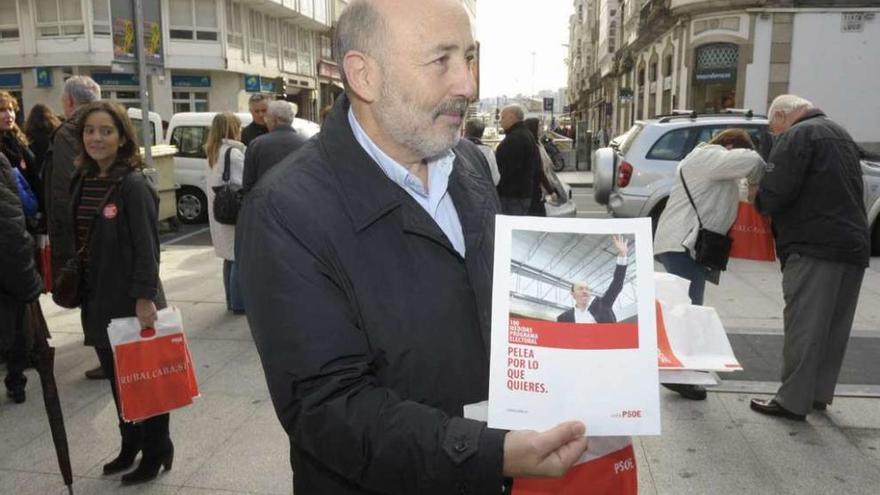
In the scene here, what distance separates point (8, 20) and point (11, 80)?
2278mm

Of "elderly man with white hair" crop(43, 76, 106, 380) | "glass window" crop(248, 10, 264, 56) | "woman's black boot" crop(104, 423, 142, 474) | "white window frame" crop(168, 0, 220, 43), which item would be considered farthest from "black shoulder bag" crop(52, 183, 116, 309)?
"glass window" crop(248, 10, 264, 56)

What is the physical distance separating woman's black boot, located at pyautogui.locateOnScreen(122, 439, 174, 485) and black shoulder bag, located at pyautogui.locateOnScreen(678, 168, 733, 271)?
11.0ft

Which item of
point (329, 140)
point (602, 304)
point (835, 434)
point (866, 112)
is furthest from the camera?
point (866, 112)

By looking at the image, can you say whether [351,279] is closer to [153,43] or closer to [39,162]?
[39,162]

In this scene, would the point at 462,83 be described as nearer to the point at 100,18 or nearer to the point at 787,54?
the point at 787,54

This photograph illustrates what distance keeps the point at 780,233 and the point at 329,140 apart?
11.0ft

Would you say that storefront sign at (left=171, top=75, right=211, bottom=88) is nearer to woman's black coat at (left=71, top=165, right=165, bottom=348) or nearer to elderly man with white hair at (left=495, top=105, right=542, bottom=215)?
elderly man with white hair at (left=495, top=105, right=542, bottom=215)

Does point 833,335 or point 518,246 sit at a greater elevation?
point 518,246

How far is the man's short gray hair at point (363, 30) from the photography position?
144 cm

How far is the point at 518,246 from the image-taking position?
1299 mm

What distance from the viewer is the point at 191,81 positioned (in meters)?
28.9

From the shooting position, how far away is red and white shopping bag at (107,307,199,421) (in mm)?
3105

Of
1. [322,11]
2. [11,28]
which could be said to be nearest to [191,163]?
[11,28]

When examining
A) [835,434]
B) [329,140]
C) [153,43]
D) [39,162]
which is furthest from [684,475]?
[153,43]
